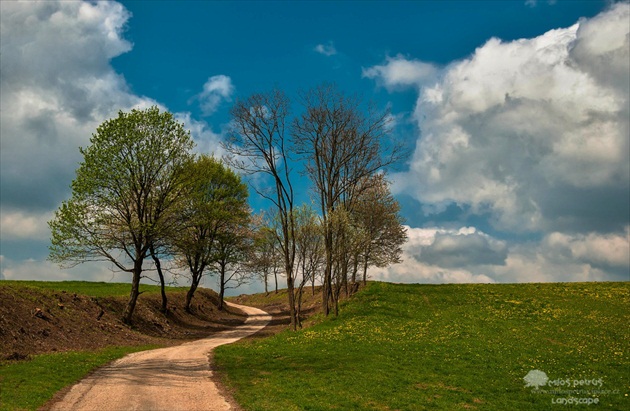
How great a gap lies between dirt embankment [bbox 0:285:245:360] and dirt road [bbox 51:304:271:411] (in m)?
5.95

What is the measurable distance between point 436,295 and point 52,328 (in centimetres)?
4438

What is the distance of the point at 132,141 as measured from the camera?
4478cm

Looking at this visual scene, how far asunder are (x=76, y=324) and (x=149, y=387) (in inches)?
767

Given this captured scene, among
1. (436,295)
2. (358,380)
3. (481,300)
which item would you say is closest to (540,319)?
(481,300)

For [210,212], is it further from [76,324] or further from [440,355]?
[440,355]

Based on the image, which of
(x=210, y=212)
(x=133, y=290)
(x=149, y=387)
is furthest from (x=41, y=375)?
(x=210, y=212)

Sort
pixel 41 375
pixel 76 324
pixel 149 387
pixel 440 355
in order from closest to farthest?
1. pixel 149 387
2. pixel 41 375
3. pixel 440 355
4. pixel 76 324

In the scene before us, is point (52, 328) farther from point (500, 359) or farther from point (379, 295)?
point (379, 295)

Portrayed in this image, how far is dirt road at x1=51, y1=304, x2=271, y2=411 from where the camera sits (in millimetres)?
18969

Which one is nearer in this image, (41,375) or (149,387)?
(149,387)

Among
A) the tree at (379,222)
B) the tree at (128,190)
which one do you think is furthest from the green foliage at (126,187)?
the tree at (379,222)

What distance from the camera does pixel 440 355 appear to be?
102 feet

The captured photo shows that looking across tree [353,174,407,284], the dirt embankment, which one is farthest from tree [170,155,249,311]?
tree [353,174,407,284]

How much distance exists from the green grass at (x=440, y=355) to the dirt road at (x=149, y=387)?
5.45 ft
